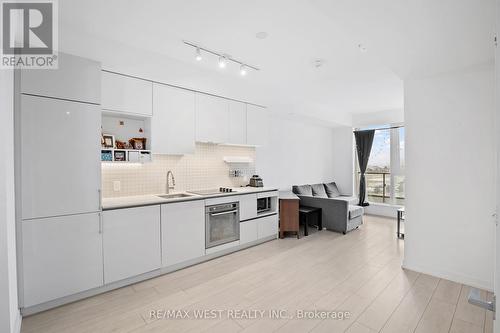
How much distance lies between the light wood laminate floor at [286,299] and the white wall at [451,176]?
0.29 metres

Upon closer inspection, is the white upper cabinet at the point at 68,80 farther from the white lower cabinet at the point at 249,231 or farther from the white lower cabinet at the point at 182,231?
the white lower cabinet at the point at 249,231

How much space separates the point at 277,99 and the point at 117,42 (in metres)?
2.80

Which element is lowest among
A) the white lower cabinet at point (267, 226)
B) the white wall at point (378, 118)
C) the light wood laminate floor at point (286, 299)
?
the light wood laminate floor at point (286, 299)

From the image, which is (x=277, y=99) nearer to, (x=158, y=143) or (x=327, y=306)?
(x=158, y=143)

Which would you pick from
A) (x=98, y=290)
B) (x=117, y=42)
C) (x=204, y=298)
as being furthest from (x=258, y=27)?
(x=98, y=290)

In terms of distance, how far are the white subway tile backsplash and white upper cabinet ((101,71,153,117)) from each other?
715mm

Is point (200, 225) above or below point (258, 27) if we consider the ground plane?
below

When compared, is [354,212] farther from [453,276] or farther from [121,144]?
[121,144]

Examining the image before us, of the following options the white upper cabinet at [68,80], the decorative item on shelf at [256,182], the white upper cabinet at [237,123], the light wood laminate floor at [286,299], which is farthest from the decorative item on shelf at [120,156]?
the decorative item on shelf at [256,182]

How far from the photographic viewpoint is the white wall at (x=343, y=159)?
679 centimetres

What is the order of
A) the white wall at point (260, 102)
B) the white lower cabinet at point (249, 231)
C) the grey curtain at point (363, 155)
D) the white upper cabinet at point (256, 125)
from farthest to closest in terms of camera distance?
the grey curtain at point (363, 155), the white upper cabinet at point (256, 125), the white lower cabinet at point (249, 231), the white wall at point (260, 102)

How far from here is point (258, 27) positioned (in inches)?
95.7

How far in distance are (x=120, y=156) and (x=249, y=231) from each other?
7.16 ft

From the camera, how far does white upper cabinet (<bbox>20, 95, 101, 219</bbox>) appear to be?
216 cm
